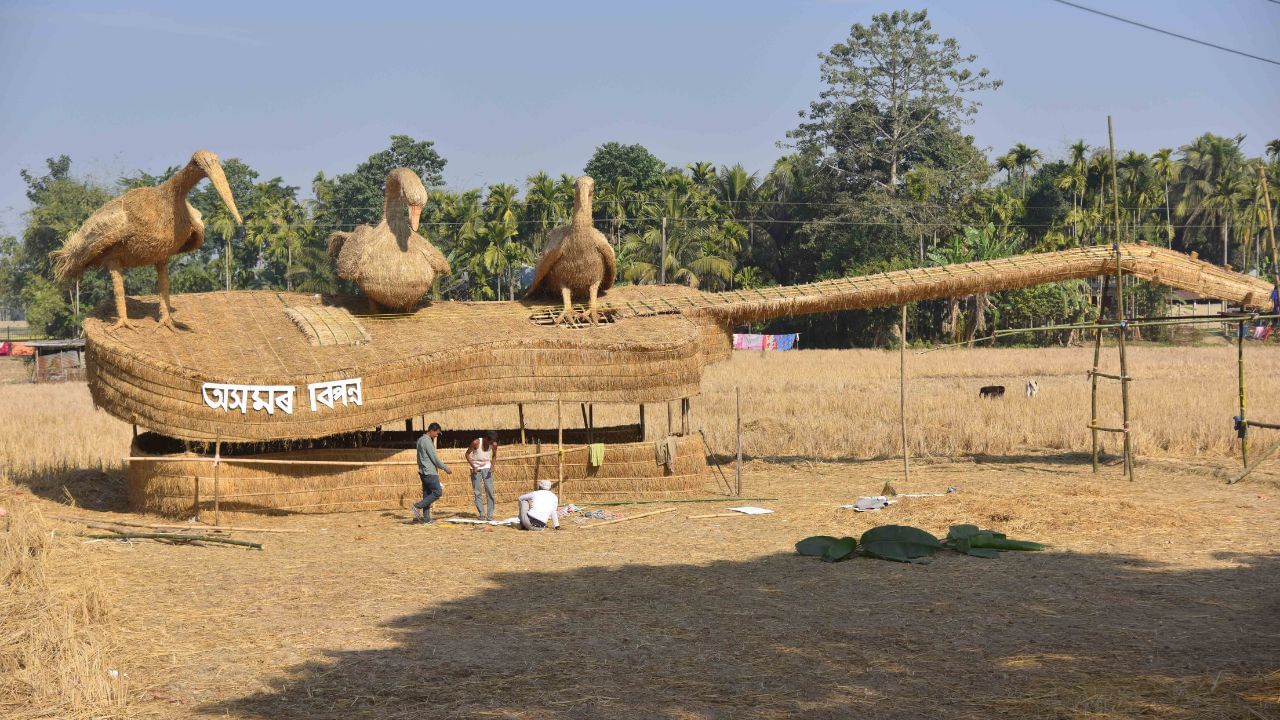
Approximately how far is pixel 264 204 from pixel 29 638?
185ft

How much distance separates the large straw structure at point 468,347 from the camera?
1525 cm

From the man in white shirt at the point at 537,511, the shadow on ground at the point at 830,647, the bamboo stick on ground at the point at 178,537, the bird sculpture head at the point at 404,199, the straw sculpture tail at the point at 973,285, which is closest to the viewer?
the shadow on ground at the point at 830,647

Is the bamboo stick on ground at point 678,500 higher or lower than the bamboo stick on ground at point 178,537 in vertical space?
higher

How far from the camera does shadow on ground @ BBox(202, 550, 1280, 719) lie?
7.74 meters

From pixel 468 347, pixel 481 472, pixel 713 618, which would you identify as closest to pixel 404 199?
pixel 468 347

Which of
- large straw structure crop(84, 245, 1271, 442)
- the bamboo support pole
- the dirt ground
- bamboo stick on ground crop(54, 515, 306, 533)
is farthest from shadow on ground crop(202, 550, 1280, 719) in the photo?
large straw structure crop(84, 245, 1271, 442)

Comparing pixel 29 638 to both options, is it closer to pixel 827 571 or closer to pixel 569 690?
pixel 569 690

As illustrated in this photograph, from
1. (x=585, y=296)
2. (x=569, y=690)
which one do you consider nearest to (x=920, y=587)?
(x=569, y=690)

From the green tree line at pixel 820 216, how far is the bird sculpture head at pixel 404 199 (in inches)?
1197

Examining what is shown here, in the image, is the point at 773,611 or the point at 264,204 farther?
the point at 264,204

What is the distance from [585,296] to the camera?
19.3m

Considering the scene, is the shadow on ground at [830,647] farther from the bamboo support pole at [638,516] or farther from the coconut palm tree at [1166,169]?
the coconut palm tree at [1166,169]

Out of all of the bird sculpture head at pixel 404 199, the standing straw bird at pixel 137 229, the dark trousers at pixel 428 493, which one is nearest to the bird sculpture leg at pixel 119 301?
the standing straw bird at pixel 137 229

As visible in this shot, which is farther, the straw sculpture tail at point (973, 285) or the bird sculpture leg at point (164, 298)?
the straw sculpture tail at point (973, 285)
